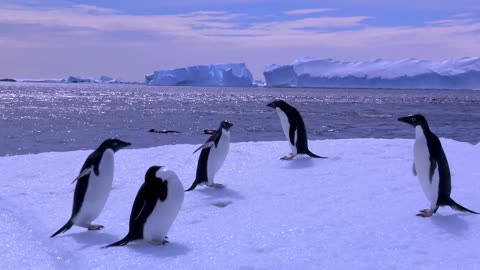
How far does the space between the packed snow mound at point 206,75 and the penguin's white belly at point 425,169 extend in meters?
113

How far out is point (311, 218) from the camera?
18.2ft

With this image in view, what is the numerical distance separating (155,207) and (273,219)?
3.97 feet

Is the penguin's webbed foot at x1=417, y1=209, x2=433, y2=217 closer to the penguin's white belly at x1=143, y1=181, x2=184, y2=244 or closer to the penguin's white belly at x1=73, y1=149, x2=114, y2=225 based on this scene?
the penguin's white belly at x1=143, y1=181, x2=184, y2=244

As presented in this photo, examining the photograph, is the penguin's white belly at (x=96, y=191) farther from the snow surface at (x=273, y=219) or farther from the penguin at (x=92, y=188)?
the snow surface at (x=273, y=219)

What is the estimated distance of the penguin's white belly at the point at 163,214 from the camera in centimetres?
485

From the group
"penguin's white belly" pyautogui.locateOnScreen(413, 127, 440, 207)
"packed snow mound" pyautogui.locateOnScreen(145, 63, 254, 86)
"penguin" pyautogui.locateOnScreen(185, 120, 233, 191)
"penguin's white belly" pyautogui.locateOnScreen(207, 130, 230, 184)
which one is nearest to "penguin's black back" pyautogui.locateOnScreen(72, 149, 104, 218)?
"penguin" pyautogui.locateOnScreen(185, 120, 233, 191)

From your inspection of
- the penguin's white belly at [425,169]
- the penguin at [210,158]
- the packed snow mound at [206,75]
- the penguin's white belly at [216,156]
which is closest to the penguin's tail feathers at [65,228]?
the penguin at [210,158]

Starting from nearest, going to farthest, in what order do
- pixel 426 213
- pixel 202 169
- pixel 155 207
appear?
pixel 155 207, pixel 426 213, pixel 202 169

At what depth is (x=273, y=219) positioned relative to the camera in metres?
5.60

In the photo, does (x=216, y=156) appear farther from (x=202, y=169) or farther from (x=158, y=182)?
(x=158, y=182)

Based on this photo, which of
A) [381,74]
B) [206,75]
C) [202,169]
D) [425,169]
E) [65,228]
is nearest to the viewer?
[65,228]

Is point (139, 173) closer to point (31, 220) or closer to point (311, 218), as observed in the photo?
point (31, 220)

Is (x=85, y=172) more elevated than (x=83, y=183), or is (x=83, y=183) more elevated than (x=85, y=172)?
(x=85, y=172)

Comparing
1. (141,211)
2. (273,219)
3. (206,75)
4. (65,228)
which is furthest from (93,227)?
(206,75)
